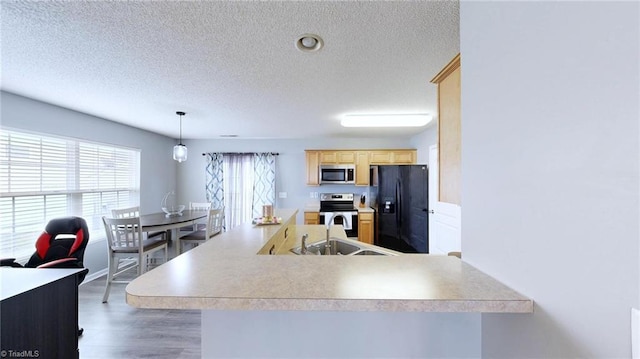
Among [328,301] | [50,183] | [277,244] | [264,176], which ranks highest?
[264,176]

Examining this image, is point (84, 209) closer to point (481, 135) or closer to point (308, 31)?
point (308, 31)

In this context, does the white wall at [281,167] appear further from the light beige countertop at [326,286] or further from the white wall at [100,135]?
the light beige countertop at [326,286]

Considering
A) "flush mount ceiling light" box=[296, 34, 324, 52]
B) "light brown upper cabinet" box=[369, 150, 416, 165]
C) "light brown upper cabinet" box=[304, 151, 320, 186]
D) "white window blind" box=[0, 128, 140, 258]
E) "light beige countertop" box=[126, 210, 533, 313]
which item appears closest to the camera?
"light beige countertop" box=[126, 210, 533, 313]

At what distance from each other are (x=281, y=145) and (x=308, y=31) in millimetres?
3821

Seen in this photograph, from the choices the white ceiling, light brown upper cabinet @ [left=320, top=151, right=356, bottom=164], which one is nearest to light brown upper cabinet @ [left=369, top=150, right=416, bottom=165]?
light brown upper cabinet @ [left=320, top=151, right=356, bottom=164]

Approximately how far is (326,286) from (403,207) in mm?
3592

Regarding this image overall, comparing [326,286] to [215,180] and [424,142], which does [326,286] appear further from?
[215,180]

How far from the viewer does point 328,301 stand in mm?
671

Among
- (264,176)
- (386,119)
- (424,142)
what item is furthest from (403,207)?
(264,176)

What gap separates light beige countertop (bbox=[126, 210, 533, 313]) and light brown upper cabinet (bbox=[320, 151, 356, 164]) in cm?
391

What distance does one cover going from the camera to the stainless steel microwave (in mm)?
4828

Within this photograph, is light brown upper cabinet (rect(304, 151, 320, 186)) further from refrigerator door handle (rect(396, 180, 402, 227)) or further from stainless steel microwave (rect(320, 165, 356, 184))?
refrigerator door handle (rect(396, 180, 402, 227))

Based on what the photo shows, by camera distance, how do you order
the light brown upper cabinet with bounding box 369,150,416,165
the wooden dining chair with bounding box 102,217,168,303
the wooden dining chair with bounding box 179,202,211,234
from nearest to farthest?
the wooden dining chair with bounding box 102,217,168,303 < the wooden dining chair with bounding box 179,202,211,234 < the light brown upper cabinet with bounding box 369,150,416,165

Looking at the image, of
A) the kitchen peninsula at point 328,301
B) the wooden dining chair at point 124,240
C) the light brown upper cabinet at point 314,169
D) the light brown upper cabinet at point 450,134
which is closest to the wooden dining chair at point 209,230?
the wooden dining chair at point 124,240
